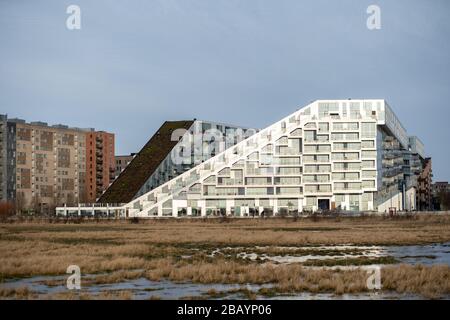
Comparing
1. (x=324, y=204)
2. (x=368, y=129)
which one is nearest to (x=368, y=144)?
(x=368, y=129)

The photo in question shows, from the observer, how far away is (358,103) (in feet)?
528

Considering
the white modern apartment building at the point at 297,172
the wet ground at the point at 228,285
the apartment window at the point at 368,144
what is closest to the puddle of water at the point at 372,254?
the wet ground at the point at 228,285

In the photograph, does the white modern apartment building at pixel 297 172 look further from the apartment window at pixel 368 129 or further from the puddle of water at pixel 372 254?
the puddle of water at pixel 372 254

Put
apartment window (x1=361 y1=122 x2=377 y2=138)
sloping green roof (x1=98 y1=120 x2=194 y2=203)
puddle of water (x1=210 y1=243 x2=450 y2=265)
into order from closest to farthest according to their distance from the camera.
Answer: puddle of water (x1=210 y1=243 x2=450 y2=265)
apartment window (x1=361 y1=122 x2=377 y2=138)
sloping green roof (x1=98 y1=120 x2=194 y2=203)

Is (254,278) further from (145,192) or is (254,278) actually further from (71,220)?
(145,192)

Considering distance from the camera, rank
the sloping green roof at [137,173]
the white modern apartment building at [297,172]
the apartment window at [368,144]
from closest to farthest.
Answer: the white modern apartment building at [297,172], the apartment window at [368,144], the sloping green roof at [137,173]

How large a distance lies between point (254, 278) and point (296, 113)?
128354mm

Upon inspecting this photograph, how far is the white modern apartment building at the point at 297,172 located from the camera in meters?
157

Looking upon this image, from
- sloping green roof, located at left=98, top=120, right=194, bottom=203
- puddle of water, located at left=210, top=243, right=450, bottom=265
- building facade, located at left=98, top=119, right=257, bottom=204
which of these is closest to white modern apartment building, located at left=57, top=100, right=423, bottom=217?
sloping green roof, located at left=98, top=120, right=194, bottom=203

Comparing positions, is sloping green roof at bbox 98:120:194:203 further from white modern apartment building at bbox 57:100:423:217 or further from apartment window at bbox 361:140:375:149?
apartment window at bbox 361:140:375:149

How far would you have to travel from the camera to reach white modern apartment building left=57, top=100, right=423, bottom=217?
15675cm

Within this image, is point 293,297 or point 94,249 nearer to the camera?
point 293,297

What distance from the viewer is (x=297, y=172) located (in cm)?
15838

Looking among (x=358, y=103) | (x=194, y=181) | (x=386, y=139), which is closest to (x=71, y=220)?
(x=194, y=181)
